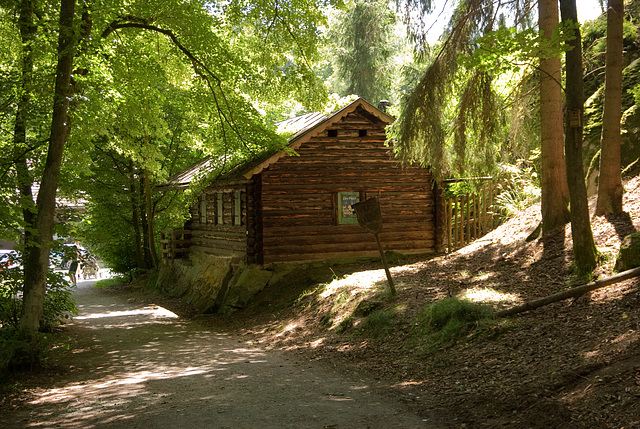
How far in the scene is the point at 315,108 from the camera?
15367 millimetres

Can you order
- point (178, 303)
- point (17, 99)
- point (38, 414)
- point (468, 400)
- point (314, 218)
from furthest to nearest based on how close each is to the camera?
point (178, 303)
point (314, 218)
point (17, 99)
point (38, 414)
point (468, 400)

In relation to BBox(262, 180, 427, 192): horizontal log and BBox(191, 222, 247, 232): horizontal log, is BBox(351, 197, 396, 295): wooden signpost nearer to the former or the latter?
BBox(262, 180, 427, 192): horizontal log

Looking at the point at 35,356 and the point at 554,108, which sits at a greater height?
the point at 554,108

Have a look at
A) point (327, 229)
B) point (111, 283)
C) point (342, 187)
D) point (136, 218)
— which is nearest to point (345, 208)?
point (342, 187)

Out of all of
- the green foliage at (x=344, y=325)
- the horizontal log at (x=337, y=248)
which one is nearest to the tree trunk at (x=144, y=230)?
the horizontal log at (x=337, y=248)

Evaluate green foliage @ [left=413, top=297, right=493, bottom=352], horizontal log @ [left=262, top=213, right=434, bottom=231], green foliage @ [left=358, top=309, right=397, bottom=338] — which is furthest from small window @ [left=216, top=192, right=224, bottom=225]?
green foliage @ [left=413, top=297, right=493, bottom=352]

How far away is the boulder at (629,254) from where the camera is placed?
7836 millimetres

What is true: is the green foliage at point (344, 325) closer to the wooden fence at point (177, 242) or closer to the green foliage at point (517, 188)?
the green foliage at point (517, 188)

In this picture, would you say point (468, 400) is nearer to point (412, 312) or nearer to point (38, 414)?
point (412, 312)

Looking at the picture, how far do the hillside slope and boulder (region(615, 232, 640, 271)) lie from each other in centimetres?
36

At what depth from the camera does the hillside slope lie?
18.5 feet

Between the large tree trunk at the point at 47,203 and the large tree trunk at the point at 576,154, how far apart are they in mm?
8047

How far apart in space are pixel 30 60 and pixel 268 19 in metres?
5.66

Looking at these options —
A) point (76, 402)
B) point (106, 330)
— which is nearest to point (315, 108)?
point (106, 330)
